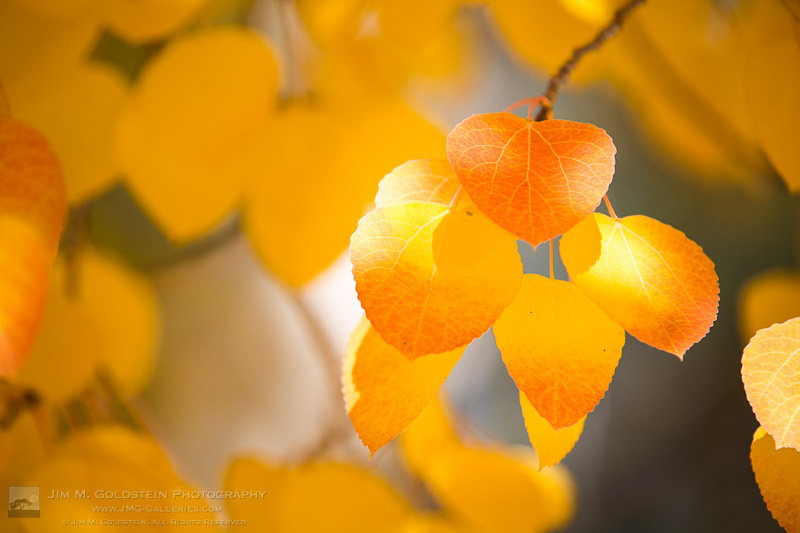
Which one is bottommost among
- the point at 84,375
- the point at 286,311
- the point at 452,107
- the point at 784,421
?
the point at 286,311

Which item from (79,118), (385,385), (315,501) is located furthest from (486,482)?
(79,118)

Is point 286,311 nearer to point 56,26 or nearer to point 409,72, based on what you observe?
point 409,72

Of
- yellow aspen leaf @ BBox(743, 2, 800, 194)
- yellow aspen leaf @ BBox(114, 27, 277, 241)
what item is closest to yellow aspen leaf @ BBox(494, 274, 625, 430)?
yellow aspen leaf @ BBox(743, 2, 800, 194)

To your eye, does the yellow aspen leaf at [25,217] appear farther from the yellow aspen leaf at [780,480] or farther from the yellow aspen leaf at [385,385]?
the yellow aspen leaf at [780,480]

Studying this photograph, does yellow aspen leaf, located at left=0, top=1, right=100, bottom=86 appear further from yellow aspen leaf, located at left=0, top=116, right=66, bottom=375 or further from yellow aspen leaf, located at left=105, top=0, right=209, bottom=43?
yellow aspen leaf, located at left=0, top=116, right=66, bottom=375

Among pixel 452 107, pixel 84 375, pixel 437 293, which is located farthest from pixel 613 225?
pixel 452 107

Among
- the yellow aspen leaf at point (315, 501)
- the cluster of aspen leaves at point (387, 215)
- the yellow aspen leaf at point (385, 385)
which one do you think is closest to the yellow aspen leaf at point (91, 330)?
the cluster of aspen leaves at point (387, 215)

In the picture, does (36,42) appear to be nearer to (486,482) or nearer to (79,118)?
(79,118)
